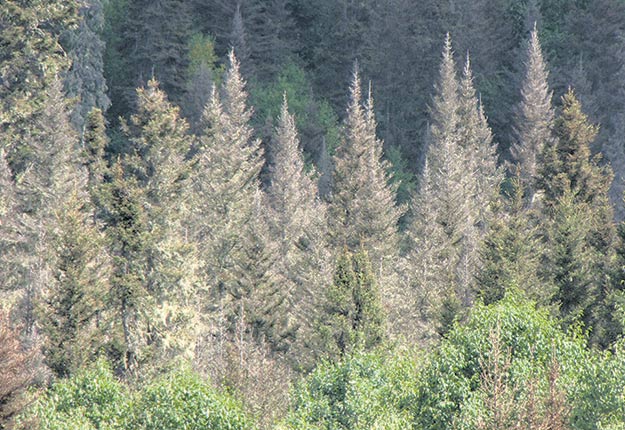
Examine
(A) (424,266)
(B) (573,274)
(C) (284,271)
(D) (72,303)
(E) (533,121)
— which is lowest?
(D) (72,303)

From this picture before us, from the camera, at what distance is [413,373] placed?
51.4 meters

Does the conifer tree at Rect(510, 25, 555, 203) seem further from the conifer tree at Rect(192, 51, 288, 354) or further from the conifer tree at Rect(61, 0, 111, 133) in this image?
the conifer tree at Rect(61, 0, 111, 133)

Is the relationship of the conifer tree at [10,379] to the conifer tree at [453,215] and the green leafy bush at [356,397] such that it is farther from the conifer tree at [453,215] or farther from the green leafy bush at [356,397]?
the conifer tree at [453,215]

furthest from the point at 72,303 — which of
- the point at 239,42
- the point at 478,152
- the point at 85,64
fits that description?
the point at 239,42

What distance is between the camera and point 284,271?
79.6 m

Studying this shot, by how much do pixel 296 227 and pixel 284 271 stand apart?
11.4 feet

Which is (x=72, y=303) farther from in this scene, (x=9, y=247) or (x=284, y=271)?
(x=284, y=271)

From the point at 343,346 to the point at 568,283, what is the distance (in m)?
9.79

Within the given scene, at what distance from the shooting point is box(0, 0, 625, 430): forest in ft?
150

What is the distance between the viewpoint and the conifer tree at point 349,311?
59594 millimetres

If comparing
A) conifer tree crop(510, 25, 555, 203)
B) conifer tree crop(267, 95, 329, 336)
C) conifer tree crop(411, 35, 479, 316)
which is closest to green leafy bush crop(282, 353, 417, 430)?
conifer tree crop(267, 95, 329, 336)

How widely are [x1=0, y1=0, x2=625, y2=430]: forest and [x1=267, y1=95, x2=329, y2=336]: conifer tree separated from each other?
0.53 feet

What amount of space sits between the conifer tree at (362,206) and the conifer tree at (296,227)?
1.14 meters

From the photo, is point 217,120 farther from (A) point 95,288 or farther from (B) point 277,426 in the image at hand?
(B) point 277,426
